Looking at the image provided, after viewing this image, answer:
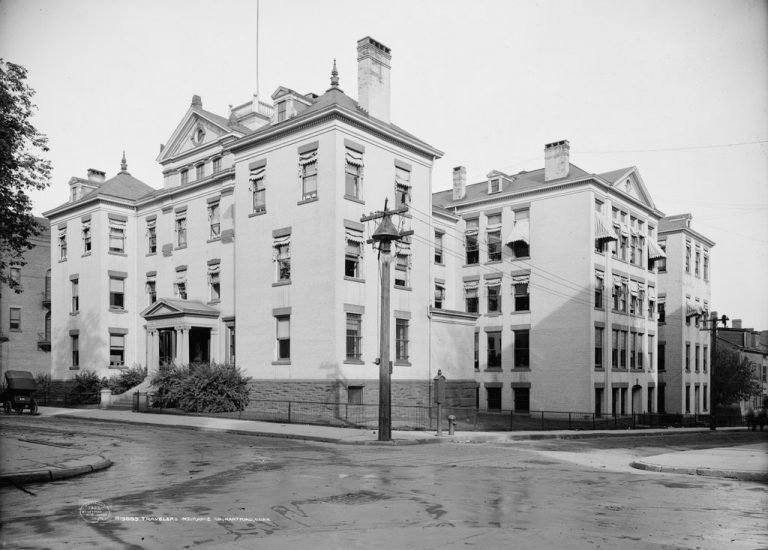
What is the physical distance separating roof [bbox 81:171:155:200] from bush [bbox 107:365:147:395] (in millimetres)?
Answer: 12065

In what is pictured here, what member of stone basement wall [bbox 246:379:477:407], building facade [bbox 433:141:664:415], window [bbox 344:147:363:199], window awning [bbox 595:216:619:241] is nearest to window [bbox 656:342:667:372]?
building facade [bbox 433:141:664:415]

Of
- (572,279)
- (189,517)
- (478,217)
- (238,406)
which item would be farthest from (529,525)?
(478,217)

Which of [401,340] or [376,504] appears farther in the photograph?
[401,340]

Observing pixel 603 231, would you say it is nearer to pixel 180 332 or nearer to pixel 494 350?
pixel 494 350

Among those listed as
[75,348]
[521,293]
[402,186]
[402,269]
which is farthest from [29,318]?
[521,293]

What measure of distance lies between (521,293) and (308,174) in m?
19.6

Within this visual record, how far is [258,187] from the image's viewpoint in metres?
34.7

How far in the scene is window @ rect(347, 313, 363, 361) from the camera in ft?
102

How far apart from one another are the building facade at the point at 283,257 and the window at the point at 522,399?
8837mm

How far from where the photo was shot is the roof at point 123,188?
45094mm

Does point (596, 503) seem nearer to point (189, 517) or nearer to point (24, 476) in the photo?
point (189, 517)

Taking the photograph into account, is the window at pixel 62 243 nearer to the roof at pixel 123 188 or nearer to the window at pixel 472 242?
the roof at pixel 123 188

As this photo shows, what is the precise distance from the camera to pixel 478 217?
47.9 meters

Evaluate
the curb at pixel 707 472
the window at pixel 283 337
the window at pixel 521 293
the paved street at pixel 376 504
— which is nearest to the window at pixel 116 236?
the window at pixel 283 337
